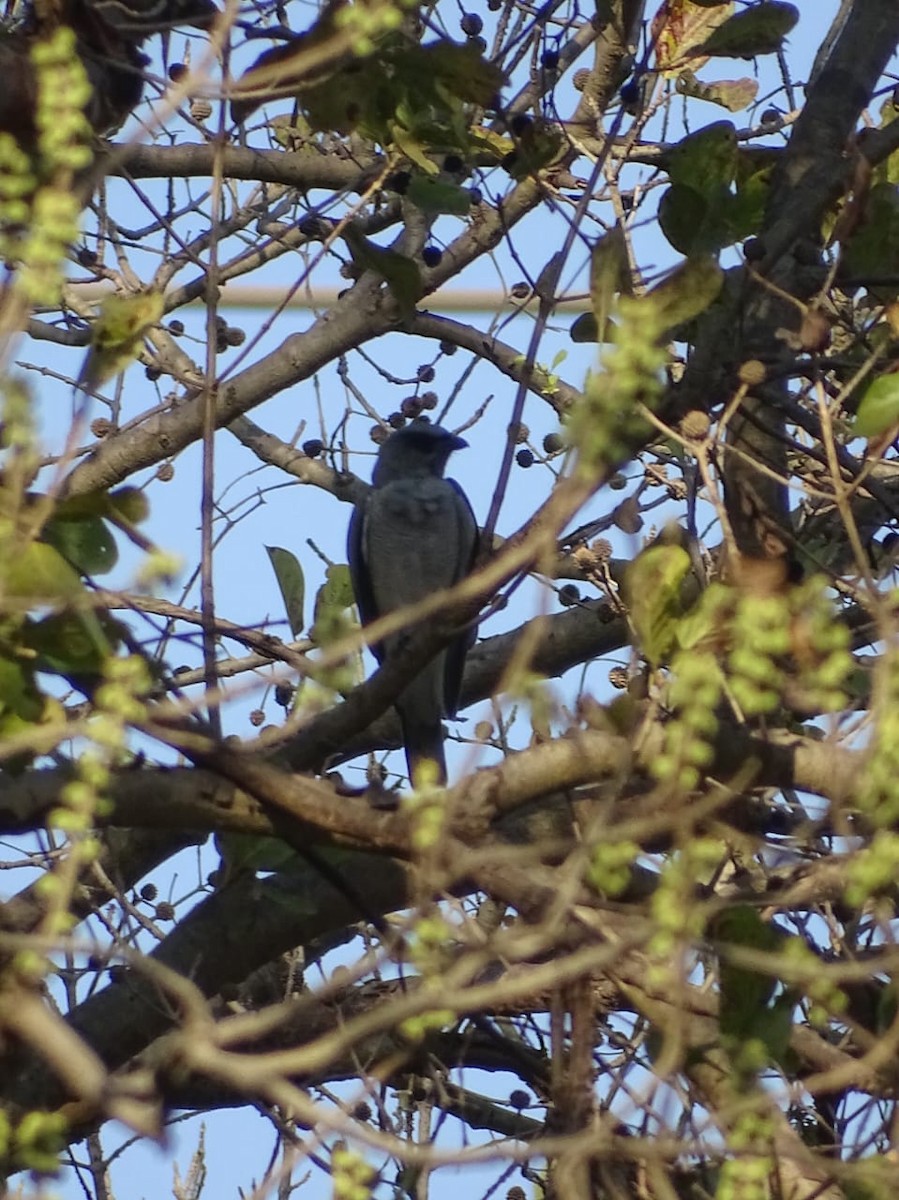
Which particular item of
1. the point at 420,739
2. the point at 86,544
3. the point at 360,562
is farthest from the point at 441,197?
the point at 360,562

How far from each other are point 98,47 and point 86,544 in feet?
4.26

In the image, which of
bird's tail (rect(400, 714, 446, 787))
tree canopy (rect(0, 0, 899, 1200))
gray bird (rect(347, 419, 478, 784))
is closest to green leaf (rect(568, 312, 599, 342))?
tree canopy (rect(0, 0, 899, 1200))

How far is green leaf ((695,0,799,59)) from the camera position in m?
4.11

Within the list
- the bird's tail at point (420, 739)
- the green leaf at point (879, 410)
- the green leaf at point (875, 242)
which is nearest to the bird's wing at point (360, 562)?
the bird's tail at point (420, 739)

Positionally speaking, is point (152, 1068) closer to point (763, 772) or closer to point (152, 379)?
point (763, 772)

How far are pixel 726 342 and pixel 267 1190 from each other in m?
1.91

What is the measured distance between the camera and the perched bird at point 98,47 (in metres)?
3.48


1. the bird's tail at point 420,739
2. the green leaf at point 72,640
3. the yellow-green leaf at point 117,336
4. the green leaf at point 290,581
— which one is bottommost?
the green leaf at point 72,640

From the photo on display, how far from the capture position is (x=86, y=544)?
115 inches

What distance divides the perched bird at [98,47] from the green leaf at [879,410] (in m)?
1.43

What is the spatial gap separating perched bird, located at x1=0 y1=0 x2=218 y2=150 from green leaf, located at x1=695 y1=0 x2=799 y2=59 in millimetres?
1137

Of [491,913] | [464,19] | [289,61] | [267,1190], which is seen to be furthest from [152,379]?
[267,1190]

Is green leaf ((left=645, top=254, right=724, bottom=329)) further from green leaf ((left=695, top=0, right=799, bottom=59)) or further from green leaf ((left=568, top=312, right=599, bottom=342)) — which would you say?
green leaf ((left=695, top=0, right=799, bottom=59))

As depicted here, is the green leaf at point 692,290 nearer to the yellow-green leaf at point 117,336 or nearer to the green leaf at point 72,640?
the yellow-green leaf at point 117,336
